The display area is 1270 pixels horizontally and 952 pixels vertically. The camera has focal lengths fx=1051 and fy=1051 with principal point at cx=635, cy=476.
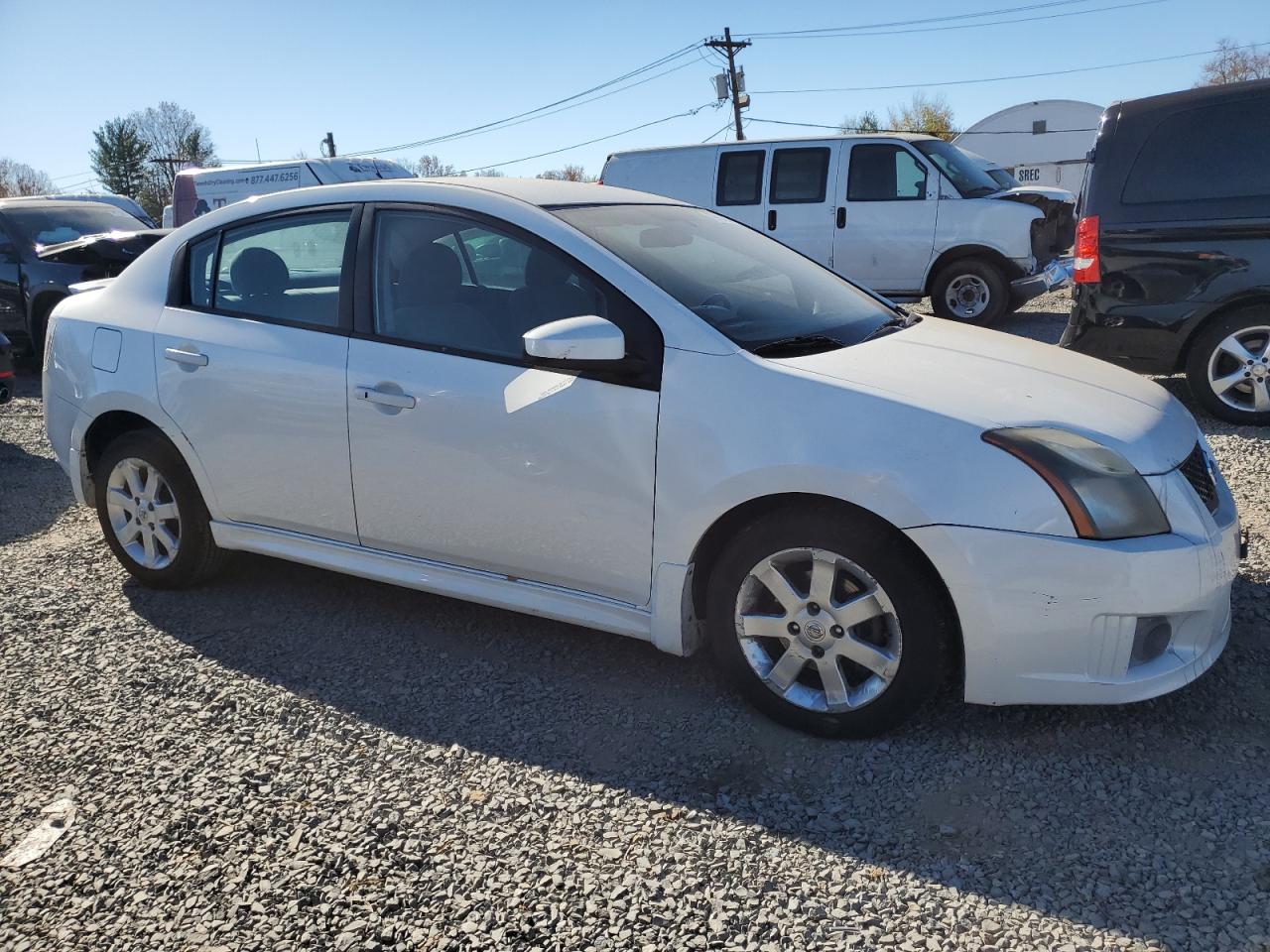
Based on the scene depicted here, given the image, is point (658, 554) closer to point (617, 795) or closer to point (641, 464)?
point (641, 464)

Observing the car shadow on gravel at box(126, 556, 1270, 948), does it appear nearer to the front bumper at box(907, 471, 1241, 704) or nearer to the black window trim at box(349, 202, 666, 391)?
the front bumper at box(907, 471, 1241, 704)

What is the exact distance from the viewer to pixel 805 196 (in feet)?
37.9

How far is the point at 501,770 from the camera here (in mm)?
3070

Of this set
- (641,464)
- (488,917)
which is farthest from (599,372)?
(488,917)

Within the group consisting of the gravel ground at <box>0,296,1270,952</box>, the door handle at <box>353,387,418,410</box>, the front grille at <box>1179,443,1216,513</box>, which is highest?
the door handle at <box>353,387,418,410</box>

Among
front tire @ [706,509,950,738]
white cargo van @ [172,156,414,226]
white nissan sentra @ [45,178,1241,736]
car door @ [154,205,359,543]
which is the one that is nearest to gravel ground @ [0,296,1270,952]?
front tire @ [706,509,950,738]

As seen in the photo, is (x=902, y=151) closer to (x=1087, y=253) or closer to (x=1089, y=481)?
(x=1087, y=253)

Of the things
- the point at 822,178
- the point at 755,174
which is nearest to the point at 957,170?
the point at 822,178

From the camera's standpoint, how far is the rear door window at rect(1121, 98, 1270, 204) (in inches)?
238

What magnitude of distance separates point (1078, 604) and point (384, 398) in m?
2.27

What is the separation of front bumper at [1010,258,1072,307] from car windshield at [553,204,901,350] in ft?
24.3

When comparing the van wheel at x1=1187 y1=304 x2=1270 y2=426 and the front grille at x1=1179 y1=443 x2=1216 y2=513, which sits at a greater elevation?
the front grille at x1=1179 y1=443 x2=1216 y2=513

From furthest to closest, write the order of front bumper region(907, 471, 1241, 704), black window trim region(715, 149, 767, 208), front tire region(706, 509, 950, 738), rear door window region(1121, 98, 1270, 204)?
black window trim region(715, 149, 767, 208), rear door window region(1121, 98, 1270, 204), front tire region(706, 509, 950, 738), front bumper region(907, 471, 1241, 704)

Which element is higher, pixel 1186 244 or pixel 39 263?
pixel 1186 244
